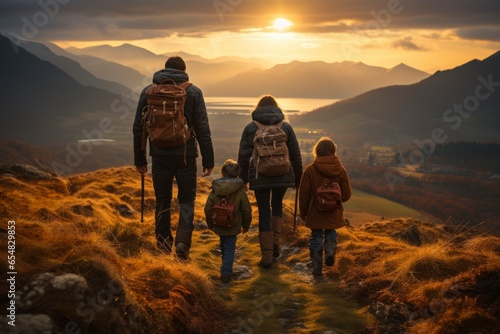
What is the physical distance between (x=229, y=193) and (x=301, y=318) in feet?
9.21

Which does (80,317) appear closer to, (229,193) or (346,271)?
(229,193)

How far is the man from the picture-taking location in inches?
352

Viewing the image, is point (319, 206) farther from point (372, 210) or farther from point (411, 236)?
point (372, 210)

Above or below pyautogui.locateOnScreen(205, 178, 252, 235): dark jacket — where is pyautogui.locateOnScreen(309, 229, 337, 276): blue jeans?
below

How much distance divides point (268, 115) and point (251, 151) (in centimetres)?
86

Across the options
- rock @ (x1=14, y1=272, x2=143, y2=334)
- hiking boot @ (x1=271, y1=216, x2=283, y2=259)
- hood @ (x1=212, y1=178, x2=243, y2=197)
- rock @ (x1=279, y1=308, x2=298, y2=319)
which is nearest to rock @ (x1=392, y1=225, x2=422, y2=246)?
hiking boot @ (x1=271, y1=216, x2=283, y2=259)

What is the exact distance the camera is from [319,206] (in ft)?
30.6

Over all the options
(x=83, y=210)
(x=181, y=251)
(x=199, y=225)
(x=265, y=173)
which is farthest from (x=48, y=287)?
(x=199, y=225)

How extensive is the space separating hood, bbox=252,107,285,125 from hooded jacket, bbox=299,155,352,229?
3.81 feet

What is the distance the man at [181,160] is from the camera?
8.93 m

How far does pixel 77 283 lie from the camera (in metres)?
5.11

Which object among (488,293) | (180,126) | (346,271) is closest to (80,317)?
(180,126)

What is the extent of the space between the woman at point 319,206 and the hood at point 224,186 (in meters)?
1.38

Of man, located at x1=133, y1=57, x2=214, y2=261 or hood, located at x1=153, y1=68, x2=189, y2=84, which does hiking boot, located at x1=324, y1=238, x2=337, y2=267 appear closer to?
man, located at x1=133, y1=57, x2=214, y2=261
